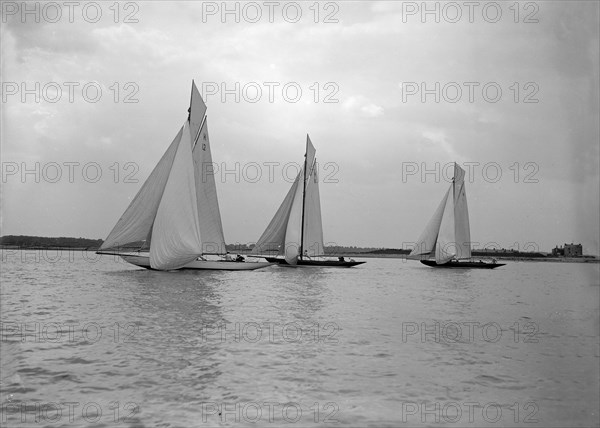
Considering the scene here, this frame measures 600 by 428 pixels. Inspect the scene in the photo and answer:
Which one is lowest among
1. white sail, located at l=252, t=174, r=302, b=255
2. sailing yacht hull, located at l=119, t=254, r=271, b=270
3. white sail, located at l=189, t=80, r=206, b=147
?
sailing yacht hull, located at l=119, t=254, r=271, b=270

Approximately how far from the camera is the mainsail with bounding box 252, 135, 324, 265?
51906 millimetres

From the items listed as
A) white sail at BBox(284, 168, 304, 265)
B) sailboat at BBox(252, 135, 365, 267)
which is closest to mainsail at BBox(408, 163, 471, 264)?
sailboat at BBox(252, 135, 365, 267)

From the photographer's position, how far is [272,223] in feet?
172

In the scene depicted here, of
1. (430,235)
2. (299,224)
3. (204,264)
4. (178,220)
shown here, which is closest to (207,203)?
(204,264)

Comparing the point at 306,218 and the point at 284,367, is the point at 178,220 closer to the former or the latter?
the point at 306,218

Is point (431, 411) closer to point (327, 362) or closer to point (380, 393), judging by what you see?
point (380, 393)

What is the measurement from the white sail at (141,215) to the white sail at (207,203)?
3.37 m

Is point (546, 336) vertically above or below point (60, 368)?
below

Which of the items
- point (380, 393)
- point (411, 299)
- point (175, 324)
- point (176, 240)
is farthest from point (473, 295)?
point (380, 393)

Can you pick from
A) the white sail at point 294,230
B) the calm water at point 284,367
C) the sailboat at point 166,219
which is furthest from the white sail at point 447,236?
the calm water at point 284,367

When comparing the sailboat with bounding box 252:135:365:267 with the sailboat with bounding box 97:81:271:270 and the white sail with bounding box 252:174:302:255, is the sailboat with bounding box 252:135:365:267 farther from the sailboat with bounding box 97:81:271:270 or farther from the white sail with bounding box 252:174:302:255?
the sailboat with bounding box 97:81:271:270

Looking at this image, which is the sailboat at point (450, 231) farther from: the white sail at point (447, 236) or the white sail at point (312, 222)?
the white sail at point (312, 222)

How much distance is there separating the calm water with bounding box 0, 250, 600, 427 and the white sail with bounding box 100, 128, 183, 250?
49.1ft

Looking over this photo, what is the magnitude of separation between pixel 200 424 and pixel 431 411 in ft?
12.2
